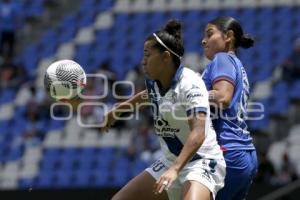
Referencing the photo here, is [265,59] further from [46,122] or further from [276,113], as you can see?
[46,122]

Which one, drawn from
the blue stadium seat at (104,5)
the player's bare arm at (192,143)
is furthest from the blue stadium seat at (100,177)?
the player's bare arm at (192,143)

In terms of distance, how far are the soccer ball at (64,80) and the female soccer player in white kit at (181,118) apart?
0.70m

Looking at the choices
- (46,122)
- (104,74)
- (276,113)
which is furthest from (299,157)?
(46,122)

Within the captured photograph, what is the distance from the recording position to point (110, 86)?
1480cm

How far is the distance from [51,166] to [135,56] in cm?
287

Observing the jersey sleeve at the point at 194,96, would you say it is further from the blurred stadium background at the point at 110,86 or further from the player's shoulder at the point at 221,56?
the blurred stadium background at the point at 110,86

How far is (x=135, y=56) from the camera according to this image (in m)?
16.4

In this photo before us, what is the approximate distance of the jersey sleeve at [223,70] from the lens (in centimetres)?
596

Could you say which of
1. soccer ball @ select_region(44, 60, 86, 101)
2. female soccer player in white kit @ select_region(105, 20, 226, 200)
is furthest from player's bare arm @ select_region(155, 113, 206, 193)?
soccer ball @ select_region(44, 60, 86, 101)

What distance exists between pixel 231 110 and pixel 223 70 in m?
0.29

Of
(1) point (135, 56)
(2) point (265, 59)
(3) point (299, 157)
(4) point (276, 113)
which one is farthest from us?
(1) point (135, 56)

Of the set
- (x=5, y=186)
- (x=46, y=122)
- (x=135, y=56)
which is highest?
(x=135, y=56)

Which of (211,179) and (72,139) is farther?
(72,139)

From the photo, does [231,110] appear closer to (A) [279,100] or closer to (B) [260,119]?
(B) [260,119]
